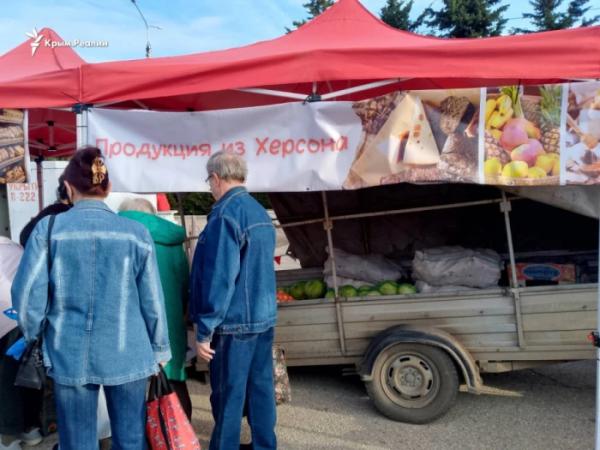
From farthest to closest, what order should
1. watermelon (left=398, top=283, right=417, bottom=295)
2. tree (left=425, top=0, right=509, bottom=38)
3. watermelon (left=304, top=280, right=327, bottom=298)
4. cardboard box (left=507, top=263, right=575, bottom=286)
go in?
tree (left=425, top=0, right=509, bottom=38), watermelon (left=304, top=280, right=327, bottom=298), watermelon (left=398, top=283, right=417, bottom=295), cardboard box (left=507, top=263, right=575, bottom=286)

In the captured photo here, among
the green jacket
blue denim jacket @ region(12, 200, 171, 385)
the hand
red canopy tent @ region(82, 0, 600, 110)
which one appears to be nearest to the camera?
blue denim jacket @ region(12, 200, 171, 385)

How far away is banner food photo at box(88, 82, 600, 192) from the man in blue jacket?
548 mm

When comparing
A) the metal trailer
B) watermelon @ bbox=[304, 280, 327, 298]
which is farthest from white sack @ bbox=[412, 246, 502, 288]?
watermelon @ bbox=[304, 280, 327, 298]

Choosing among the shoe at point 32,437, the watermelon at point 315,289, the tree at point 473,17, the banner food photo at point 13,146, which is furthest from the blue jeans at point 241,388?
the tree at point 473,17

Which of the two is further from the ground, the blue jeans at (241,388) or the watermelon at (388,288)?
the watermelon at (388,288)

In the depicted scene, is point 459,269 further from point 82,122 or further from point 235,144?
point 82,122

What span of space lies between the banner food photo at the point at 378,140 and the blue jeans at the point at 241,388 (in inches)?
40.3

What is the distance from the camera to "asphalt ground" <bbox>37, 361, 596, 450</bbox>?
3.47 m

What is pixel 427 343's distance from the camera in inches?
145

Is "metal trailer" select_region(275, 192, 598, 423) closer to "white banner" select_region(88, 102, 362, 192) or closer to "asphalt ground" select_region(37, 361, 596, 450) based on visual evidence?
"asphalt ground" select_region(37, 361, 596, 450)

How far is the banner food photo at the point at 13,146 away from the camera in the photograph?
351 cm

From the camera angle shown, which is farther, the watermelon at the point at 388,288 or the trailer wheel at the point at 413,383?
the watermelon at the point at 388,288

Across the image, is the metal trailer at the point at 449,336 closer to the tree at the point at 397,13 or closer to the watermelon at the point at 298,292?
the watermelon at the point at 298,292

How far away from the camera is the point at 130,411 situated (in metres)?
2.44
